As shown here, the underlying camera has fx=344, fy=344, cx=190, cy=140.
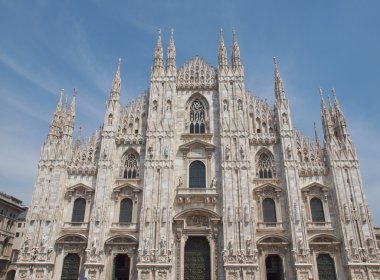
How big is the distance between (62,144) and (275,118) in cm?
2039

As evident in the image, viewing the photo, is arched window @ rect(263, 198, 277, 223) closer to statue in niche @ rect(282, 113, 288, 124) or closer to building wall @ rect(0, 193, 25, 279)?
statue in niche @ rect(282, 113, 288, 124)

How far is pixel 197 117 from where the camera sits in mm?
34250

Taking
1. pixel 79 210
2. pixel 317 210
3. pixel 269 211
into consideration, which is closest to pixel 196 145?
pixel 269 211

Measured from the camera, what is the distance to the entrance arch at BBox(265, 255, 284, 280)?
1115 inches

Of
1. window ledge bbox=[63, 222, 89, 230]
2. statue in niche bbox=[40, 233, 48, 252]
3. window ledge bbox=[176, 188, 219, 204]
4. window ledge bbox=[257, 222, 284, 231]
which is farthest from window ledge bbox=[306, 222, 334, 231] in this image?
statue in niche bbox=[40, 233, 48, 252]

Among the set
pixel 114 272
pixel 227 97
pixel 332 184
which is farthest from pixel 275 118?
pixel 114 272

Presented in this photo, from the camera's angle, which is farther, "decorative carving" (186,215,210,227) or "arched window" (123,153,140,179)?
"arched window" (123,153,140,179)

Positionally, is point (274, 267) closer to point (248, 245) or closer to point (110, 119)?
point (248, 245)

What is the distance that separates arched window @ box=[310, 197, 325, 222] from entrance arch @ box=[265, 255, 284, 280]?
4.67 meters

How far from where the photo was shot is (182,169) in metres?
31.6

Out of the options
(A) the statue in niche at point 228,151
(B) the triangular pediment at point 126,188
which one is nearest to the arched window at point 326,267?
(A) the statue in niche at point 228,151

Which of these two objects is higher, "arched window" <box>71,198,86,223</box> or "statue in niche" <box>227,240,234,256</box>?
"arched window" <box>71,198,86,223</box>

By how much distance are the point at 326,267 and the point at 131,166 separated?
742 inches

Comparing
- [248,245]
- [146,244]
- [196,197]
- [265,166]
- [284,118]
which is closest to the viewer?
[248,245]
